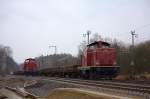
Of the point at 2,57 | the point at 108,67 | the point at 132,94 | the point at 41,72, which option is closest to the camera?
the point at 132,94

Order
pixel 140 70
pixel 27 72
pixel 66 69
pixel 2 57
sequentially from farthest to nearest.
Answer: pixel 2 57
pixel 27 72
pixel 140 70
pixel 66 69

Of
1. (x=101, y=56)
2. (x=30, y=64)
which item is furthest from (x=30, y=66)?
(x=101, y=56)

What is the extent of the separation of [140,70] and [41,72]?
68.2ft

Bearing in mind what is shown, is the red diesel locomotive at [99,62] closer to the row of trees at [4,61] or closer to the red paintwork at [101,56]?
the red paintwork at [101,56]

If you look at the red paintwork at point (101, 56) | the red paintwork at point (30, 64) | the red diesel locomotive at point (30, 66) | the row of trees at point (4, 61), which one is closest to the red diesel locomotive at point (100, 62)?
the red paintwork at point (101, 56)

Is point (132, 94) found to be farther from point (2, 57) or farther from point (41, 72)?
point (2, 57)

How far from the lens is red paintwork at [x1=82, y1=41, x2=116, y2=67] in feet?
112

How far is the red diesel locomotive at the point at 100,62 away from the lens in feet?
109

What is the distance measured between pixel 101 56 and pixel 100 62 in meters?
0.64

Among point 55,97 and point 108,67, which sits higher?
point 108,67

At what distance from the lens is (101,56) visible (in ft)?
113

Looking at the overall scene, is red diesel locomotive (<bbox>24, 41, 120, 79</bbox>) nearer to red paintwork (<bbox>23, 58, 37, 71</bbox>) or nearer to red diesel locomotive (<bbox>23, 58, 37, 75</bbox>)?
red diesel locomotive (<bbox>23, 58, 37, 75</bbox>)

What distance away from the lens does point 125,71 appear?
55469mm

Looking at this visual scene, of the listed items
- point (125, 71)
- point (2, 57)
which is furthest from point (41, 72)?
point (2, 57)
